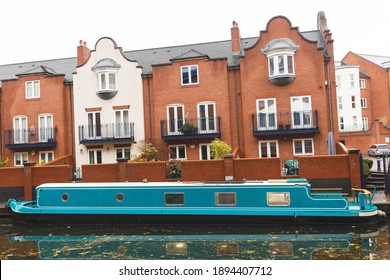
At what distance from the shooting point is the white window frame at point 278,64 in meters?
19.1

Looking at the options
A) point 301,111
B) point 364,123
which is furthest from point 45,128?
point 364,123

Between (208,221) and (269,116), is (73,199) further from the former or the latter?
(269,116)

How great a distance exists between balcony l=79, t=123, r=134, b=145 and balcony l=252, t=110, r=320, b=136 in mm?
6838

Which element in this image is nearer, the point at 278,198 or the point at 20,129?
the point at 278,198

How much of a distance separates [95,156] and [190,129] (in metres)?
5.86

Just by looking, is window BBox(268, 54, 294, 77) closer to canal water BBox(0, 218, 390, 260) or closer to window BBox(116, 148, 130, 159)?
window BBox(116, 148, 130, 159)

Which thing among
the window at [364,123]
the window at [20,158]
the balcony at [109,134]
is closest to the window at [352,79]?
the window at [364,123]

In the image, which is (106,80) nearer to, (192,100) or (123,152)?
(123,152)

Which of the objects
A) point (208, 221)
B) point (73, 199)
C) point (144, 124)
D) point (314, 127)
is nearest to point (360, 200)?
point (208, 221)

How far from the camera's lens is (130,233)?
12.0m

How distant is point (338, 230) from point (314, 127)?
816 cm

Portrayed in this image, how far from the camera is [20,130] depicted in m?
22.0

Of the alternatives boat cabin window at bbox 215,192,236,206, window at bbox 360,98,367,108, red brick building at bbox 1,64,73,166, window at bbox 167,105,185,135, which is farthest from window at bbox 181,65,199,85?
window at bbox 360,98,367,108

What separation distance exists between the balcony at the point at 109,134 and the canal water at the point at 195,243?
814 centimetres
